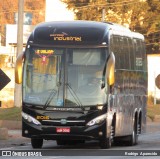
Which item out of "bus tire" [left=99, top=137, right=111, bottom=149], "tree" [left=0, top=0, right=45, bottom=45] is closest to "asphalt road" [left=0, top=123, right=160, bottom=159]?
"bus tire" [left=99, top=137, right=111, bottom=149]

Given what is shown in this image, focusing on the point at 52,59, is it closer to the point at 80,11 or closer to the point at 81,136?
the point at 81,136

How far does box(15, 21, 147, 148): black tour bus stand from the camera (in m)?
23.9

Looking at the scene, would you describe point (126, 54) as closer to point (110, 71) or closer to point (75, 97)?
point (110, 71)

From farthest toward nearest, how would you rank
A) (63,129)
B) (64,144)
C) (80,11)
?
(80,11) → (64,144) → (63,129)

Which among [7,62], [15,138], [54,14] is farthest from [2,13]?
[15,138]

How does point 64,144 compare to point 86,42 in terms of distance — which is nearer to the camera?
point 86,42

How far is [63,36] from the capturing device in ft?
80.3

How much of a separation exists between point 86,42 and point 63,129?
245 cm

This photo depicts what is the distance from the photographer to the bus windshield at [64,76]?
24.2 meters

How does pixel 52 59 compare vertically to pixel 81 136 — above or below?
above

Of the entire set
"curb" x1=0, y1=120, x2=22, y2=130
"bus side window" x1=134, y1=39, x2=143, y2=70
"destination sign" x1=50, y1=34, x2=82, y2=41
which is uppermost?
"destination sign" x1=50, y1=34, x2=82, y2=41

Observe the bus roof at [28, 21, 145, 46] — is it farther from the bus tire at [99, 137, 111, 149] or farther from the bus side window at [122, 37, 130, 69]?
the bus tire at [99, 137, 111, 149]

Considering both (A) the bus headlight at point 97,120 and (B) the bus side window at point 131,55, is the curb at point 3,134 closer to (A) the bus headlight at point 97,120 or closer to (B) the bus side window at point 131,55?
(B) the bus side window at point 131,55

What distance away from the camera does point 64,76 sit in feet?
79.5
